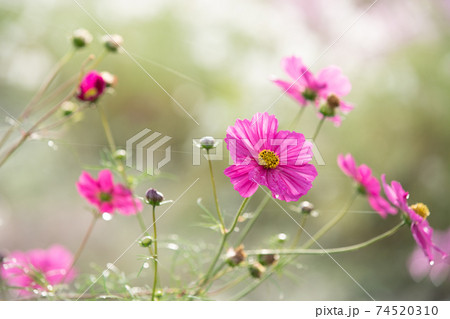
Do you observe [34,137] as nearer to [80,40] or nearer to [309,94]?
[80,40]

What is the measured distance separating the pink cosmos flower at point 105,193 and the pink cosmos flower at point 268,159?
0.47ft

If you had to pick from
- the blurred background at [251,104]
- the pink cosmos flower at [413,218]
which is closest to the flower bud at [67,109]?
the pink cosmos flower at [413,218]

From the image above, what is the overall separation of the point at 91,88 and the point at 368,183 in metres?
0.23

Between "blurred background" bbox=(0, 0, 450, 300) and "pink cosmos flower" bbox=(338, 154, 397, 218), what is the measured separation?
49 centimetres

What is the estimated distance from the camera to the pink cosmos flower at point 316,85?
40cm

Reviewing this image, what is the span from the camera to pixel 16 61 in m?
0.93

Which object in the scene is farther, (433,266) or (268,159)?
(433,266)

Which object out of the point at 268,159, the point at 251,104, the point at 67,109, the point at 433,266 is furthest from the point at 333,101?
the point at 251,104

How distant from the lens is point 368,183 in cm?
40

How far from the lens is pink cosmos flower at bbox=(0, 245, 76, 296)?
1.32ft

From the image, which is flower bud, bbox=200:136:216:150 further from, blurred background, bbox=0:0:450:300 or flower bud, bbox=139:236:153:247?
blurred background, bbox=0:0:450:300

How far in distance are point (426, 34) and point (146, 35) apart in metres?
0.63
